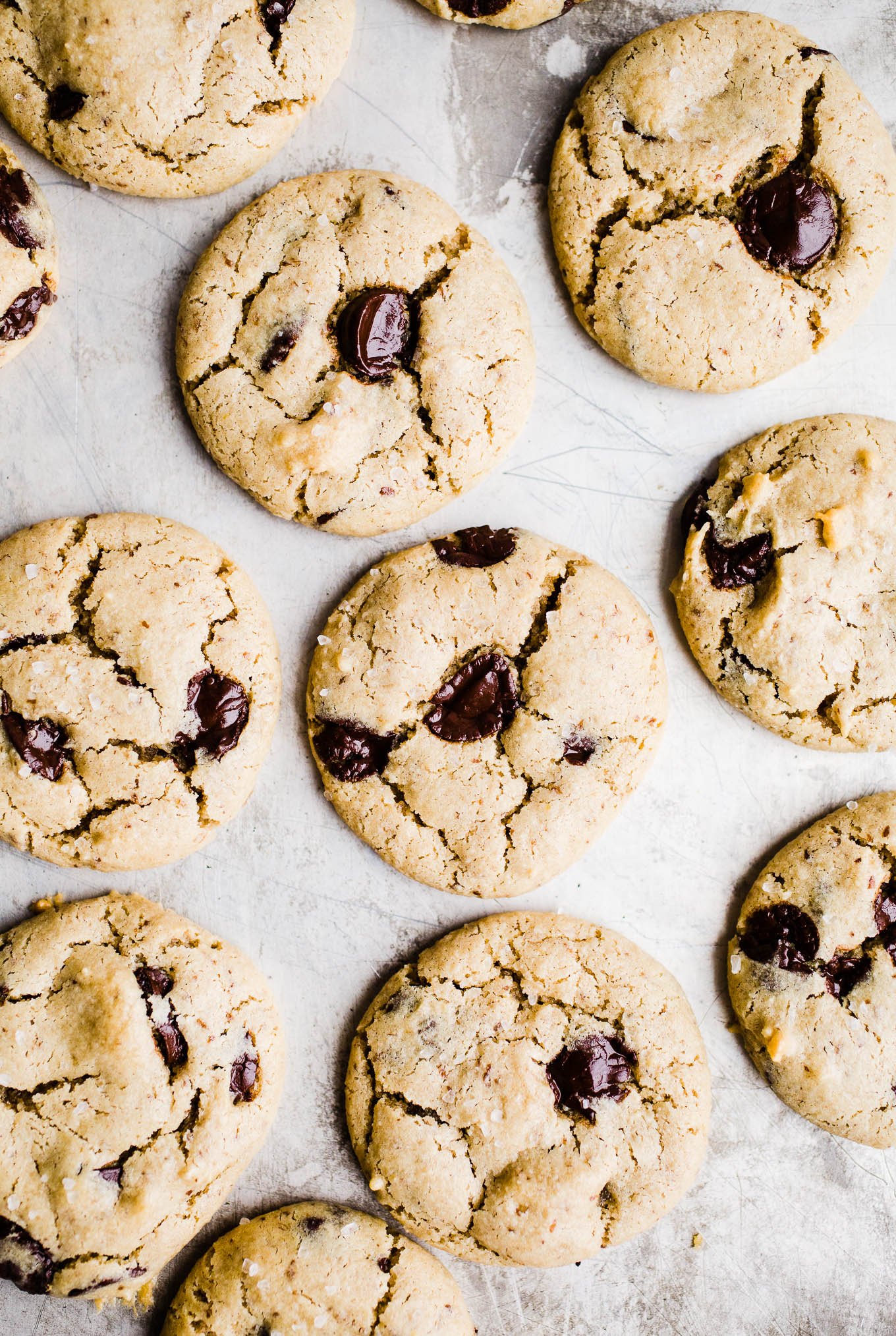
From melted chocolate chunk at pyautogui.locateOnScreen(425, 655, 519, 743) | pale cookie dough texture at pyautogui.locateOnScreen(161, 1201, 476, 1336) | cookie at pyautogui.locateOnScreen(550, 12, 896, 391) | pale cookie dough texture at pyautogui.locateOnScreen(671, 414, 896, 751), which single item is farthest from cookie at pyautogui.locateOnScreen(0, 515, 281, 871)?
cookie at pyautogui.locateOnScreen(550, 12, 896, 391)

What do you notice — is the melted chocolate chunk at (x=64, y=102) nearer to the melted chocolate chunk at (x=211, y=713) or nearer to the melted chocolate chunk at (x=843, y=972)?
the melted chocolate chunk at (x=211, y=713)

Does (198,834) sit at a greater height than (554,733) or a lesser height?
lesser

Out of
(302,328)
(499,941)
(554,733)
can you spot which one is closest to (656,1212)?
(499,941)

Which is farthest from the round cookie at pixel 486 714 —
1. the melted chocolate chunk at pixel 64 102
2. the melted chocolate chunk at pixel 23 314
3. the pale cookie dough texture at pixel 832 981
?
the melted chocolate chunk at pixel 64 102

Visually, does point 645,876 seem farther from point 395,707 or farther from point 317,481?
point 317,481

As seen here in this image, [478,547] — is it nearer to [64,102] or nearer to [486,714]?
[486,714]

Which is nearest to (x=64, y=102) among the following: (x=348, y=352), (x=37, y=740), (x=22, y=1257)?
(x=348, y=352)
